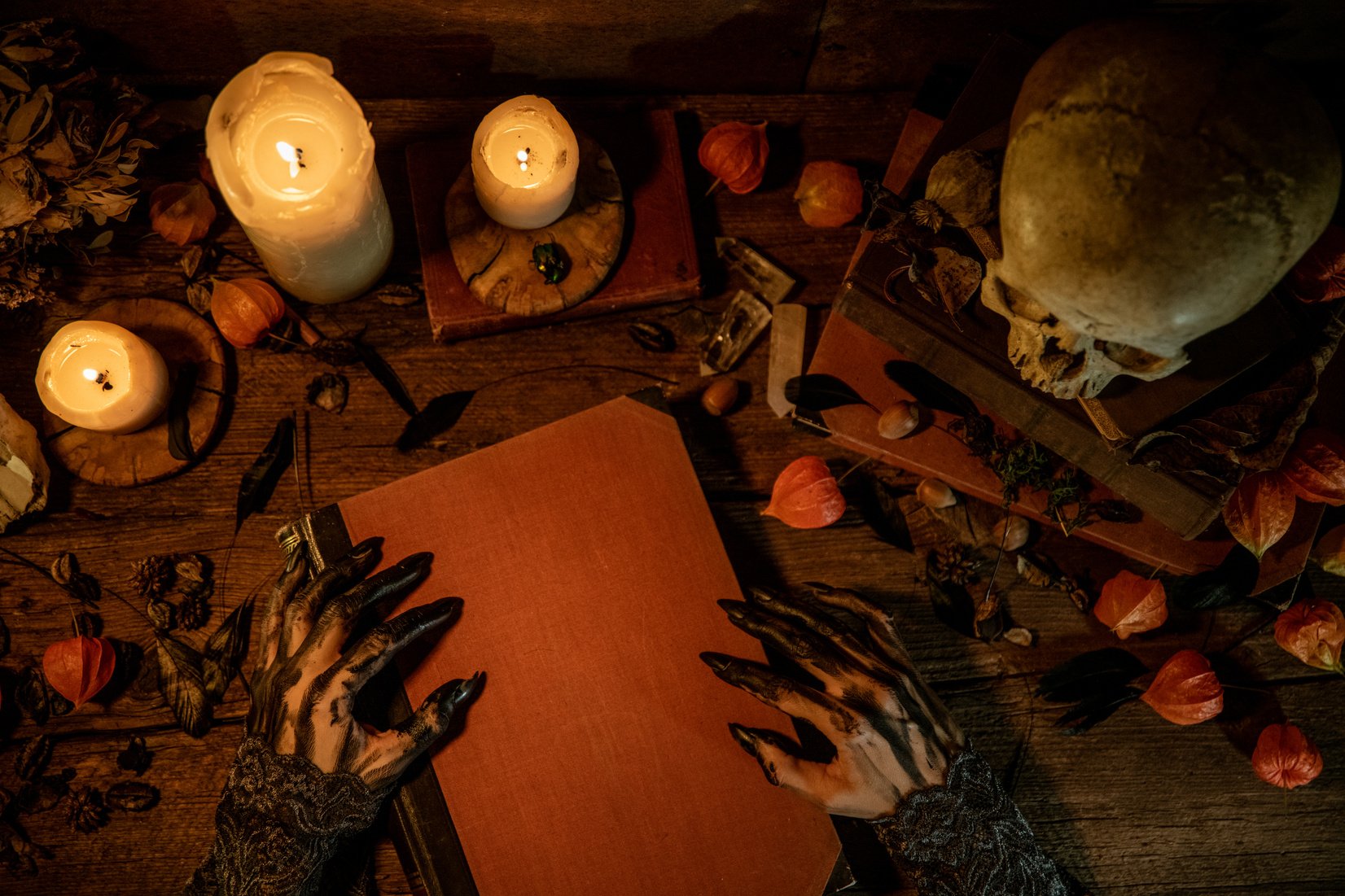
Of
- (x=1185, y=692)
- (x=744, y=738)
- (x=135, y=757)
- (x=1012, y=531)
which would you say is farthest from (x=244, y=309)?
(x=1185, y=692)

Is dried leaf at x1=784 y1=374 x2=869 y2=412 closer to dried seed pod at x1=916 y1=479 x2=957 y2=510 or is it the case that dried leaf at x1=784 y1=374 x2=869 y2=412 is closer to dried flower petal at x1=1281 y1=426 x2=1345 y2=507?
dried seed pod at x1=916 y1=479 x2=957 y2=510

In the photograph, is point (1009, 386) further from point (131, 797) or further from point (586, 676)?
point (131, 797)

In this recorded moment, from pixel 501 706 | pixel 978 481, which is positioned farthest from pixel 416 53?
pixel 978 481

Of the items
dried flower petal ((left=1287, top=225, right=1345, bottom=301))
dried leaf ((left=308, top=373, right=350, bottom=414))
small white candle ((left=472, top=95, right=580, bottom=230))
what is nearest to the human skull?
dried flower petal ((left=1287, top=225, right=1345, bottom=301))

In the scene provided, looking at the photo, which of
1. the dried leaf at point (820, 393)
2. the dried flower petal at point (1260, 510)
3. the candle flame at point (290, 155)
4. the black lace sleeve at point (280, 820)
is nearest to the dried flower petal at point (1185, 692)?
the dried flower petal at point (1260, 510)

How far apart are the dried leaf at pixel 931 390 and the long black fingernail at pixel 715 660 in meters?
0.49

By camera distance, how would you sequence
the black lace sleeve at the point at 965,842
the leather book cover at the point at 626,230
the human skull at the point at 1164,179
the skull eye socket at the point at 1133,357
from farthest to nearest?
1. the leather book cover at the point at 626,230
2. the black lace sleeve at the point at 965,842
3. the skull eye socket at the point at 1133,357
4. the human skull at the point at 1164,179

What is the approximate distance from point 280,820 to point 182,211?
34.2 inches

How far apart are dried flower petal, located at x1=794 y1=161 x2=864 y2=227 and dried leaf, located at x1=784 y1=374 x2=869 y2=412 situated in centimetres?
26

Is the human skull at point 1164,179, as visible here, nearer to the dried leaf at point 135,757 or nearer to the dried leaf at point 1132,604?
the dried leaf at point 1132,604

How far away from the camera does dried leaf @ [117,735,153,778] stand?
116cm

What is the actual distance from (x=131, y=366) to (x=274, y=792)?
1.98 ft

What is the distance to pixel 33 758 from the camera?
3.75ft

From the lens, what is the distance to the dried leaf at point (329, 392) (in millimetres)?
1228
